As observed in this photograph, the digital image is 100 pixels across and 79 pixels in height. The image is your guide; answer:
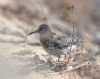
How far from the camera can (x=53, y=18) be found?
8.59ft

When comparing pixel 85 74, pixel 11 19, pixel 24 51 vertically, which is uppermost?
pixel 11 19

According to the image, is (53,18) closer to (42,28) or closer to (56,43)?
(42,28)

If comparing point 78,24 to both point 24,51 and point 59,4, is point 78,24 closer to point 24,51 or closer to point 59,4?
point 59,4

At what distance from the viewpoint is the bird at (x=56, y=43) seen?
8.12 ft

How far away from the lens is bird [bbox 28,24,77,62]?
247 centimetres

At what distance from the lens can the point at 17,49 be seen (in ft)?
8.16

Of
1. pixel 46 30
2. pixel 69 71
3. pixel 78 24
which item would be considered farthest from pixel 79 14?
pixel 69 71

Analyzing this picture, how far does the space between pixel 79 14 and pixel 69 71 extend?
0.40 meters

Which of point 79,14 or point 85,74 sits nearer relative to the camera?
point 85,74

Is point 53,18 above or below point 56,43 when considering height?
above

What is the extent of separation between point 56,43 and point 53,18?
20 cm

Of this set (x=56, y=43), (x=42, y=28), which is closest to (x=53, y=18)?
(x=42, y=28)

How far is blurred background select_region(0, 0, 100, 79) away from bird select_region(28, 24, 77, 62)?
6cm

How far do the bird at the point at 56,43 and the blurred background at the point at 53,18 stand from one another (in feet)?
0.19
